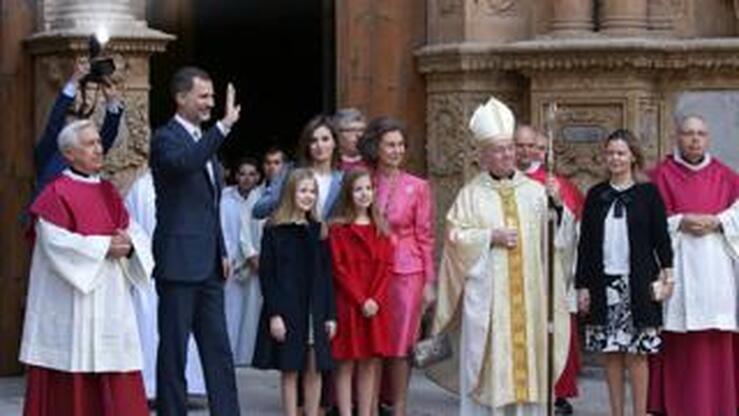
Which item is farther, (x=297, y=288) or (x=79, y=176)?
(x=297, y=288)

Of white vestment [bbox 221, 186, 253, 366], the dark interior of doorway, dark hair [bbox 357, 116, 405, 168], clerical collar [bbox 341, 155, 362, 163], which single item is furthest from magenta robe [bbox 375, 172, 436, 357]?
the dark interior of doorway

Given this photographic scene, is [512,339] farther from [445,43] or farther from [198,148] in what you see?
[445,43]

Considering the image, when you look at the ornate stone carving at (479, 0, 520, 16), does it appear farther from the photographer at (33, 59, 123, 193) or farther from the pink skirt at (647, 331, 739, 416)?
the photographer at (33, 59, 123, 193)

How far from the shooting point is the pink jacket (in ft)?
35.0

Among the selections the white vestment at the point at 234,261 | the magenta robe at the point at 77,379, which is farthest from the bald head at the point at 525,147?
the magenta robe at the point at 77,379

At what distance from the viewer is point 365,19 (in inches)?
540

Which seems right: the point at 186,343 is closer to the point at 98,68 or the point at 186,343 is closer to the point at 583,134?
the point at 98,68

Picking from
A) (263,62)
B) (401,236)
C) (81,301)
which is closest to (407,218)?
(401,236)

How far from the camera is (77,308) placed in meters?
8.99

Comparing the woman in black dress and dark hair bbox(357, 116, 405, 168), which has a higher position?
dark hair bbox(357, 116, 405, 168)

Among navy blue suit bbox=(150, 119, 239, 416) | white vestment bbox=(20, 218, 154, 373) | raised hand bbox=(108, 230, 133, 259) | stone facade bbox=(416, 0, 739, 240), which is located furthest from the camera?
stone facade bbox=(416, 0, 739, 240)

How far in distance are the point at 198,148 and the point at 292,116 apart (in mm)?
10562

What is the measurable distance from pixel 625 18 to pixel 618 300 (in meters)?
3.19

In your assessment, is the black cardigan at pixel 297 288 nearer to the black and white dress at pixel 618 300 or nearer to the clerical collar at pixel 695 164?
the black and white dress at pixel 618 300
